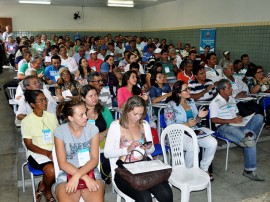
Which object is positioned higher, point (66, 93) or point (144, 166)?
point (66, 93)

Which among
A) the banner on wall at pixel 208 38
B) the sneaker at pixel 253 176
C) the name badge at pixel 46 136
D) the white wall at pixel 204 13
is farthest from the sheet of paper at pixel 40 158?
the banner on wall at pixel 208 38

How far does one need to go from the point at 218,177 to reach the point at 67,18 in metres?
12.2

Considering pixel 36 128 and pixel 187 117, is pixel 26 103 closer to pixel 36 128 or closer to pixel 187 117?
pixel 36 128

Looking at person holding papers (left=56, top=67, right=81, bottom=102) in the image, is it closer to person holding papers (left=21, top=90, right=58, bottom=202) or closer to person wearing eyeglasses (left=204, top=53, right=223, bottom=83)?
person holding papers (left=21, top=90, right=58, bottom=202)

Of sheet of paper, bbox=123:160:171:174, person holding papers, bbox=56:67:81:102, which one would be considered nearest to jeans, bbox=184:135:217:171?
sheet of paper, bbox=123:160:171:174

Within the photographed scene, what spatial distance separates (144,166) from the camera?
2.20m

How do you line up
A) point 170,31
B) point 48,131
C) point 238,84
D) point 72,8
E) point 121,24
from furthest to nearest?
point 121,24 → point 72,8 → point 170,31 → point 238,84 → point 48,131

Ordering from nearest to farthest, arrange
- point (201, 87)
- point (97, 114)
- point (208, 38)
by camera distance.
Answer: point (97, 114) → point (201, 87) → point (208, 38)

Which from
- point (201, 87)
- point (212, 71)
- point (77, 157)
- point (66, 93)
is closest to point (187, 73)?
point (201, 87)

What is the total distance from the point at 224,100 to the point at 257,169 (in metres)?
0.98

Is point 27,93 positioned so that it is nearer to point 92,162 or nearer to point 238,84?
point 92,162

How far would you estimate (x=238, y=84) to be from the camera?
492cm

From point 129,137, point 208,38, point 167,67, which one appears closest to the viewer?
point 129,137

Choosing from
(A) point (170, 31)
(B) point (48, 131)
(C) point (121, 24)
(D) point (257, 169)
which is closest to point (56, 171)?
(B) point (48, 131)
